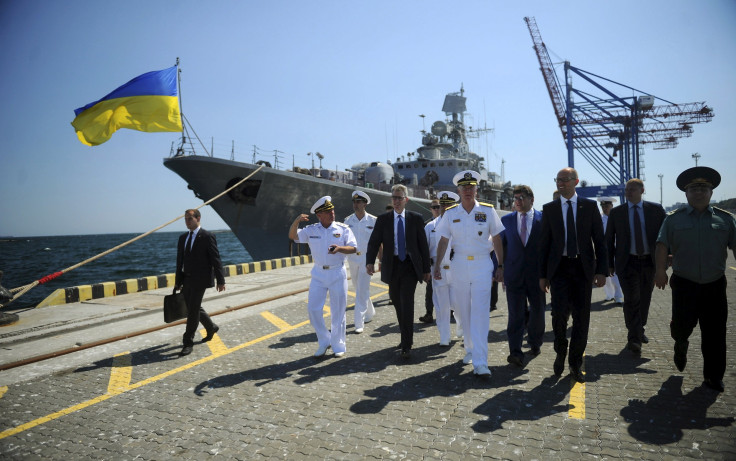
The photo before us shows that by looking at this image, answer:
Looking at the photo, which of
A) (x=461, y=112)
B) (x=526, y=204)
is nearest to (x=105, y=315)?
(x=526, y=204)

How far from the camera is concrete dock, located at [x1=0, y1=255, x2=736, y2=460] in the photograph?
2.78 metres

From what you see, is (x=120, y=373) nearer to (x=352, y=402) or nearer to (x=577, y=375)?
(x=352, y=402)

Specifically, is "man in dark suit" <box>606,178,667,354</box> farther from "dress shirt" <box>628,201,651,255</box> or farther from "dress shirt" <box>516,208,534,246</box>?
"dress shirt" <box>516,208,534,246</box>

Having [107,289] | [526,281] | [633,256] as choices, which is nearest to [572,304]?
[526,281]

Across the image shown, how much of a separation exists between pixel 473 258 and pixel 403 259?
3.00 feet

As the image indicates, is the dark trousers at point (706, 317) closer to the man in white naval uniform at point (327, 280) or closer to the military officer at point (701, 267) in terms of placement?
the military officer at point (701, 267)

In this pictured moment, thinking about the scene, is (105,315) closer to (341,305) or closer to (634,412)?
(341,305)

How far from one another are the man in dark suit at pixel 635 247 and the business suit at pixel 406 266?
227 centimetres

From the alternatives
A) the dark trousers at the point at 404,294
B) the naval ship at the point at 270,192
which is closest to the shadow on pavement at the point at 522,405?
the dark trousers at the point at 404,294

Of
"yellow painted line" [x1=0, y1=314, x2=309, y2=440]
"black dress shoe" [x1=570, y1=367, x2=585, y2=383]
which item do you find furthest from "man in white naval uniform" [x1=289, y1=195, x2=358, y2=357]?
"black dress shoe" [x1=570, y1=367, x2=585, y2=383]

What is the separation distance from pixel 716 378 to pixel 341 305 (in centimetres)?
371

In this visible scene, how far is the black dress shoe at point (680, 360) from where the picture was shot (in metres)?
3.89

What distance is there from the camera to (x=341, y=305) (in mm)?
5027

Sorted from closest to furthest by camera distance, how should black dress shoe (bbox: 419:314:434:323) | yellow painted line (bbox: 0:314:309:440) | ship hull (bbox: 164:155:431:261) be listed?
yellow painted line (bbox: 0:314:309:440) < black dress shoe (bbox: 419:314:434:323) < ship hull (bbox: 164:155:431:261)
